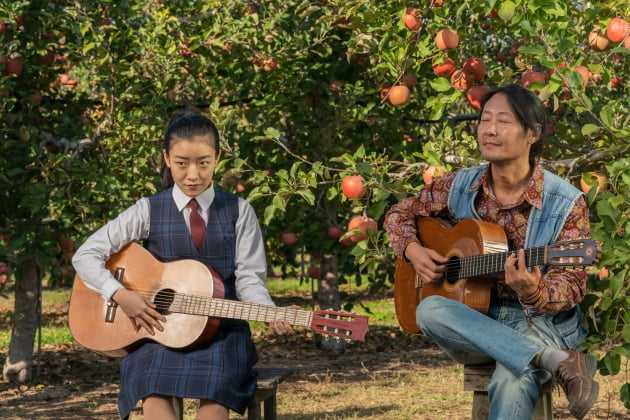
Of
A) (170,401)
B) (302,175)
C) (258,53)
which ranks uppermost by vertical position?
(258,53)

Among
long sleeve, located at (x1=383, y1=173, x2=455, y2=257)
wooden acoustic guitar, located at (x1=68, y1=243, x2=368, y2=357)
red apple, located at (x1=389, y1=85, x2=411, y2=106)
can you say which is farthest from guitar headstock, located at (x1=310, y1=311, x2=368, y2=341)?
A: red apple, located at (x1=389, y1=85, x2=411, y2=106)

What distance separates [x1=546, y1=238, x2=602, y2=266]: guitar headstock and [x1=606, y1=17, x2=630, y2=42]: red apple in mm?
1676

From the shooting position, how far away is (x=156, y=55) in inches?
268

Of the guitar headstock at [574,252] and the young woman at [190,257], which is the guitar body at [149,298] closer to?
the young woman at [190,257]

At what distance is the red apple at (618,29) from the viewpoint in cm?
474

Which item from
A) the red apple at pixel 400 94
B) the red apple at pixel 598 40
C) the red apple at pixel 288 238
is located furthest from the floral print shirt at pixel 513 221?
the red apple at pixel 288 238

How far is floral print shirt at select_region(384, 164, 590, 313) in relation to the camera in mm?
3592

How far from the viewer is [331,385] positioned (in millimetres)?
7500

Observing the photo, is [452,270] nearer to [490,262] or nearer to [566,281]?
[490,262]

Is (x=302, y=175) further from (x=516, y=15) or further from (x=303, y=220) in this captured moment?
(x=303, y=220)

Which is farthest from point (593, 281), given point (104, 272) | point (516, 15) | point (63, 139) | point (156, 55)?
point (63, 139)

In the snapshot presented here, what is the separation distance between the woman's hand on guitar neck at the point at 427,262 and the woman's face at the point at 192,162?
89cm

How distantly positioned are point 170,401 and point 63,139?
375cm

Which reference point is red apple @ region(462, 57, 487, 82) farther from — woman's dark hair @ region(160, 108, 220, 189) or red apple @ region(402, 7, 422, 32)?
woman's dark hair @ region(160, 108, 220, 189)
